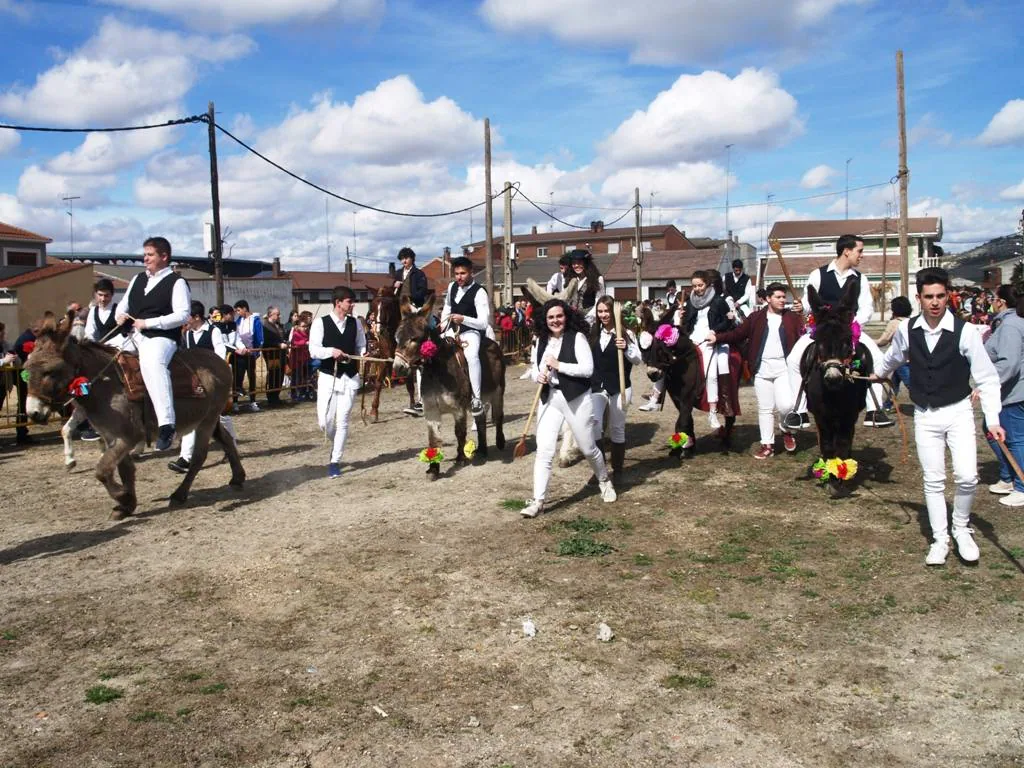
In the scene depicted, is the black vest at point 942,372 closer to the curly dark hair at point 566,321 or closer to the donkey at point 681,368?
the curly dark hair at point 566,321

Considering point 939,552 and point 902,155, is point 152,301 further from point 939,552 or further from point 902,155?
point 902,155

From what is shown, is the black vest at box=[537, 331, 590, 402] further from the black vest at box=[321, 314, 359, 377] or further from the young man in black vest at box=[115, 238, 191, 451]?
the young man in black vest at box=[115, 238, 191, 451]

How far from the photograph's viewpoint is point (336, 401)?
10211 millimetres

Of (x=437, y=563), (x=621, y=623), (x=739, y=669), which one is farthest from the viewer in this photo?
(x=437, y=563)

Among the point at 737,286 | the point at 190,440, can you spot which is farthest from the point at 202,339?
the point at 737,286

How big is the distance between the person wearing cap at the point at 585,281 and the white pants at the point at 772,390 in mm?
2286

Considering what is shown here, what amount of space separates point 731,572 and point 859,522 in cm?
206

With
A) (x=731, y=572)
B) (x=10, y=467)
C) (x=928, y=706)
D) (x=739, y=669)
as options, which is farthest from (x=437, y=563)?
(x=10, y=467)

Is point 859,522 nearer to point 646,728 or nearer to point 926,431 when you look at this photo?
point 926,431

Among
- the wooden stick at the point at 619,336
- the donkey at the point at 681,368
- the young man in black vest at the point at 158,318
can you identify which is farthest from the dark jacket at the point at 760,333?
the young man in black vest at the point at 158,318

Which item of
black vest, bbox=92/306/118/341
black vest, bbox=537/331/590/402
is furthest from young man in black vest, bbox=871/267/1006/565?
black vest, bbox=92/306/118/341

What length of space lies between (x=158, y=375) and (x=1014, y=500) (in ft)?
28.7

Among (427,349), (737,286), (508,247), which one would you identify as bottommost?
(427,349)

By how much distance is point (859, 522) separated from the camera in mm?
8000
